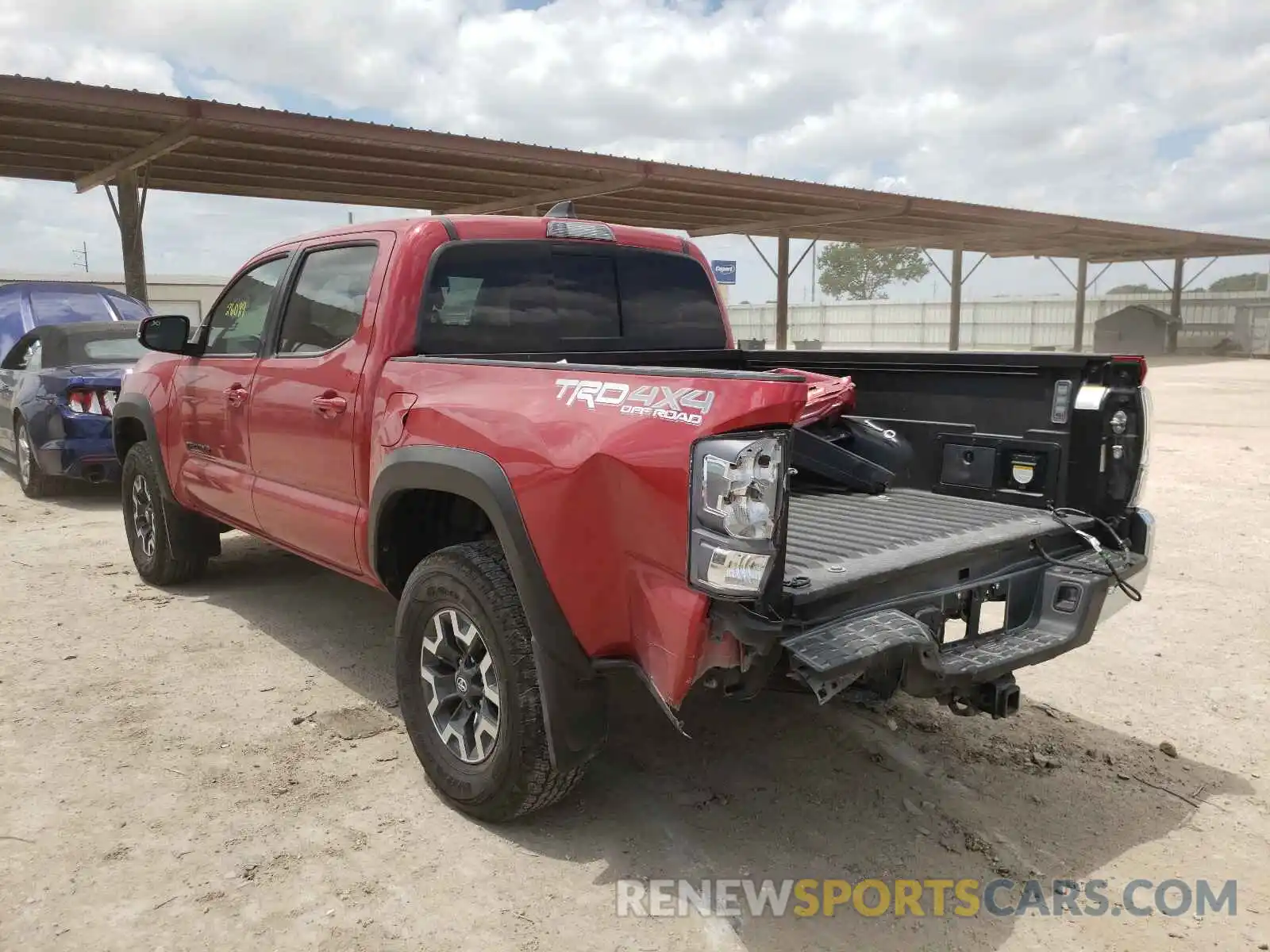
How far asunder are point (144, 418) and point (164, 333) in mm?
870

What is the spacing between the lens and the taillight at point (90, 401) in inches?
323

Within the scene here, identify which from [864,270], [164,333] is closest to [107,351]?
[164,333]

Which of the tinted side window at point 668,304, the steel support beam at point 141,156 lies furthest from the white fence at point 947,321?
the tinted side window at point 668,304

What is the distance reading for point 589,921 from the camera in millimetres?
2594

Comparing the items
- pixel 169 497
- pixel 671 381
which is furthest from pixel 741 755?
pixel 169 497

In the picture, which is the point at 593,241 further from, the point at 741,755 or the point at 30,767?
the point at 30,767

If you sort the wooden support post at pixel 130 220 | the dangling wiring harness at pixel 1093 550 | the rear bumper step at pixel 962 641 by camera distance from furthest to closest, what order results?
the wooden support post at pixel 130 220, the dangling wiring harness at pixel 1093 550, the rear bumper step at pixel 962 641

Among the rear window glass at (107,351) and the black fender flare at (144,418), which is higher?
the rear window glass at (107,351)

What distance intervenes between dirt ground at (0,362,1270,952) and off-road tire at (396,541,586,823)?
16cm

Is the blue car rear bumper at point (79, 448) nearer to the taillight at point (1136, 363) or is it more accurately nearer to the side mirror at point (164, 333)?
the side mirror at point (164, 333)

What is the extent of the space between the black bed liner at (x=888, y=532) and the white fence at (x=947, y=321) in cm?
3796

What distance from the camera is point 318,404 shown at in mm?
3758
